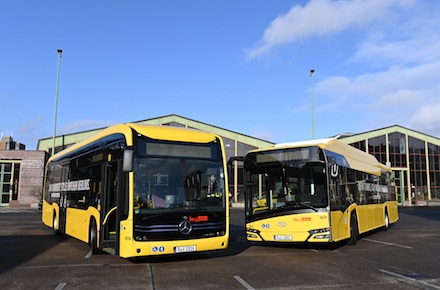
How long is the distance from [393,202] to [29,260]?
54.4 feet

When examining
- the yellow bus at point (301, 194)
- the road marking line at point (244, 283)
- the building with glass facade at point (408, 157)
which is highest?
the building with glass facade at point (408, 157)

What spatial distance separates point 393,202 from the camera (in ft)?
64.8


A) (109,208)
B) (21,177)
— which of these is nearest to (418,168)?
(21,177)

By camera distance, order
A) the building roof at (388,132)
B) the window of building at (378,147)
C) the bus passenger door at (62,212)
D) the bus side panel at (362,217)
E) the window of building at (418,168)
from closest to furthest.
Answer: the bus side panel at (362,217) < the bus passenger door at (62,212) < the building roof at (388,132) < the window of building at (378,147) < the window of building at (418,168)

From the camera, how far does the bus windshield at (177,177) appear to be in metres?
8.23

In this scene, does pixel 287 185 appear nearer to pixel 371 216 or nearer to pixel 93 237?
pixel 93 237

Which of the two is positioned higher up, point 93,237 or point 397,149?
point 397,149

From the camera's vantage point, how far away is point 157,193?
8.30 metres

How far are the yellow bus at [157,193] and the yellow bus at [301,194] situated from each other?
2.09 metres

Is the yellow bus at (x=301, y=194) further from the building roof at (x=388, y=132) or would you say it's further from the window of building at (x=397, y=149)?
the window of building at (x=397, y=149)

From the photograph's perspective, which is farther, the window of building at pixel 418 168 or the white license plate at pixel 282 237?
the window of building at pixel 418 168

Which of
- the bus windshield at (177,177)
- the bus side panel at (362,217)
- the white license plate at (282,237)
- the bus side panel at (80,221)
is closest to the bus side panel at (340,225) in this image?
the white license plate at (282,237)

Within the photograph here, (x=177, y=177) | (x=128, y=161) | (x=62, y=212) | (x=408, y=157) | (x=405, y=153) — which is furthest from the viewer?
(x=408, y=157)

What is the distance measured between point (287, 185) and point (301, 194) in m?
0.45
